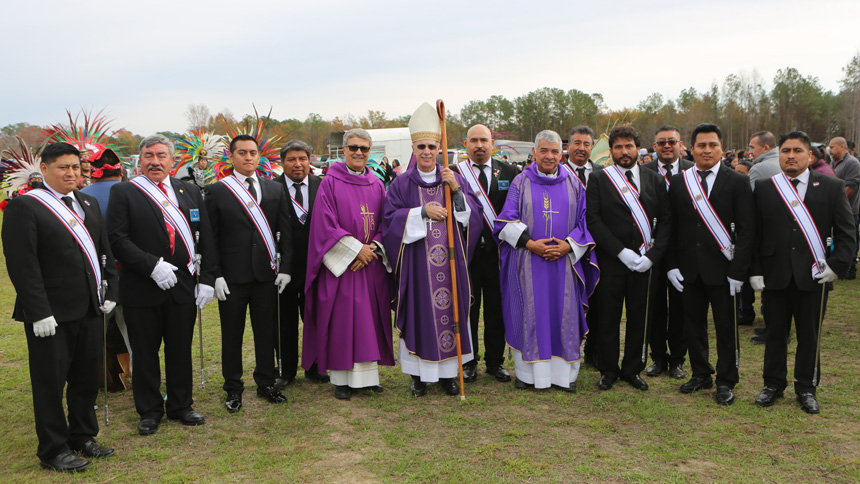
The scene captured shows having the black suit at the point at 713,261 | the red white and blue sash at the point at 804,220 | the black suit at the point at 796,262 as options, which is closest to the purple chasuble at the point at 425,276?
the black suit at the point at 713,261

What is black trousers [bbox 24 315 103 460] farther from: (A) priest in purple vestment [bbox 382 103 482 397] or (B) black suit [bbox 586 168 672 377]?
(B) black suit [bbox 586 168 672 377]

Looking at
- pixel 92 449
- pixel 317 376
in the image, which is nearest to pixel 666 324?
pixel 317 376

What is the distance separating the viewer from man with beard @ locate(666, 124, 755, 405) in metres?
4.68

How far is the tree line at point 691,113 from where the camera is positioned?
2234 inches

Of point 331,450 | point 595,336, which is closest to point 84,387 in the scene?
point 331,450

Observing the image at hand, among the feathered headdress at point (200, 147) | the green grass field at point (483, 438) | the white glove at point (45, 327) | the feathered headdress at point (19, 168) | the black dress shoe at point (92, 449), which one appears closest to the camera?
the white glove at point (45, 327)

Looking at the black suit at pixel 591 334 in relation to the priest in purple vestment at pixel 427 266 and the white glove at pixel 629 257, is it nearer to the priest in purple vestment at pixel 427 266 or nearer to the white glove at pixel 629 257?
the white glove at pixel 629 257

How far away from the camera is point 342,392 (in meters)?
5.13

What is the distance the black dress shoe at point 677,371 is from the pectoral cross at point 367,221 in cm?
302

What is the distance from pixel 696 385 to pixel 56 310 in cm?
480

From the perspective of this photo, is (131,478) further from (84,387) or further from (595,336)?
(595,336)

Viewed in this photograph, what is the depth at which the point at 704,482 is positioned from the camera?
350 cm

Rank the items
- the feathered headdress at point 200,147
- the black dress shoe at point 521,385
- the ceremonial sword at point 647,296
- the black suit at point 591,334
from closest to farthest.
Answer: the ceremonial sword at point 647,296, the black dress shoe at point 521,385, the black suit at point 591,334, the feathered headdress at point 200,147

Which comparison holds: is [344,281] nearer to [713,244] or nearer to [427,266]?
[427,266]
